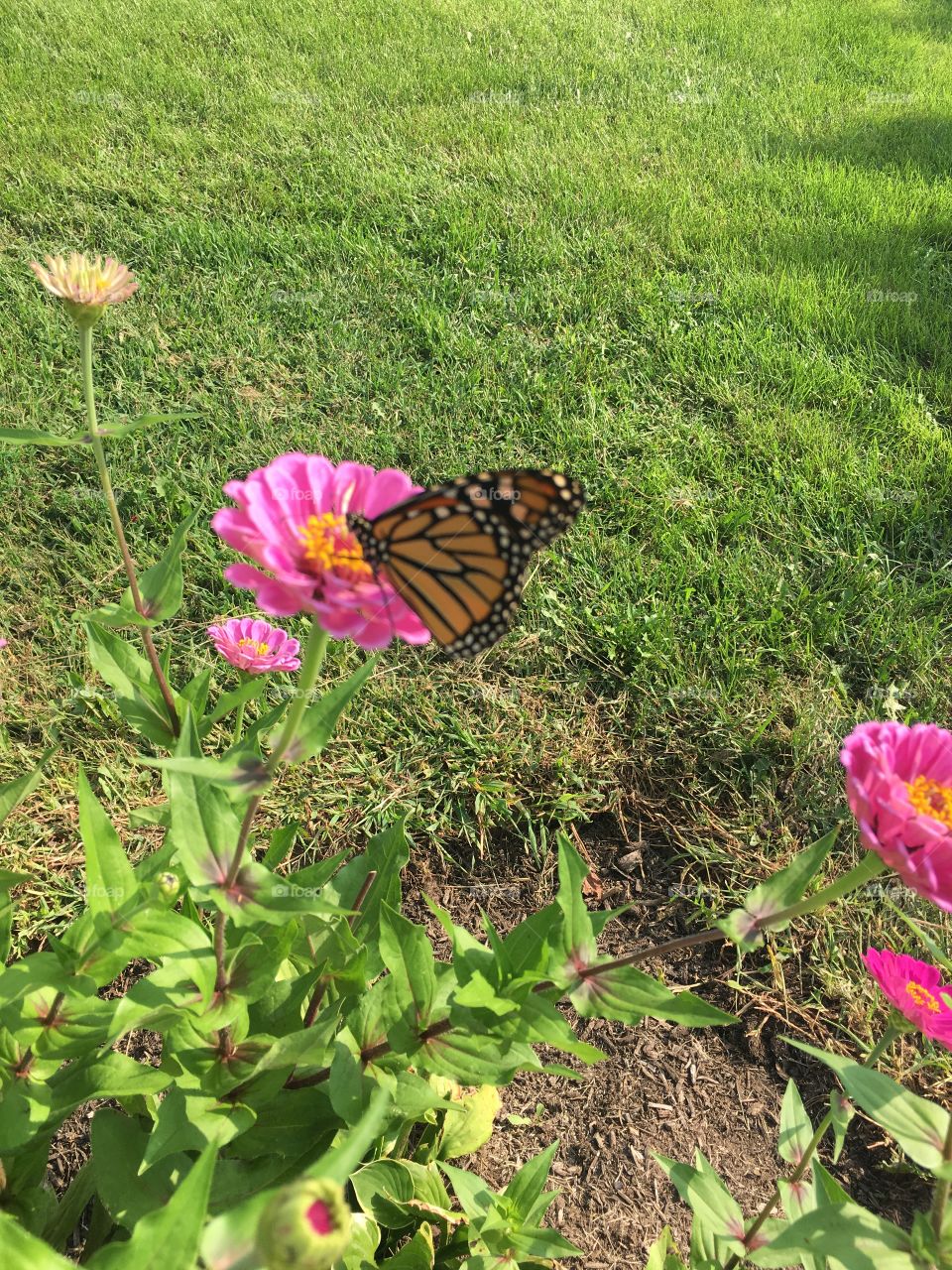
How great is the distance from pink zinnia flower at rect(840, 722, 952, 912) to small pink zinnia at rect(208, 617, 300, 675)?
3.79 ft

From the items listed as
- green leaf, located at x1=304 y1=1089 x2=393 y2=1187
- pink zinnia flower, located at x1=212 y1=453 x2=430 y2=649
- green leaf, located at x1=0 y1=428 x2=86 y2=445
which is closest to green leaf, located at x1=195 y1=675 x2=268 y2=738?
pink zinnia flower, located at x1=212 y1=453 x2=430 y2=649

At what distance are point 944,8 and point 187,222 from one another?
6507 mm

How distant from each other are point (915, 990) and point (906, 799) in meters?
0.67

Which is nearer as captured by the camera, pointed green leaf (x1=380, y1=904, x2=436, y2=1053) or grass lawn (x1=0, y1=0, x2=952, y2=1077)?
pointed green leaf (x1=380, y1=904, x2=436, y2=1053)

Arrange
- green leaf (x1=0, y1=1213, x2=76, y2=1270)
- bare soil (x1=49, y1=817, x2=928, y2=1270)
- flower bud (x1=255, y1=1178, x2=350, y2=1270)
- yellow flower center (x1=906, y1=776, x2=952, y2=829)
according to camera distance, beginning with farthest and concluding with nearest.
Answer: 1. bare soil (x1=49, y1=817, x2=928, y2=1270)
2. yellow flower center (x1=906, y1=776, x2=952, y2=829)
3. green leaf (x1=0, y1=1213, x2=76, y2=1270)
4. flower bud (x1=255, y1=1178, x2=350, y2=1270)

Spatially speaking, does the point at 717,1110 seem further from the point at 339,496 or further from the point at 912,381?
the point at 912,381

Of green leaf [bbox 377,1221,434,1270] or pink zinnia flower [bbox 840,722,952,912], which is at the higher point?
pink zinnia flower [bbox 840,722,952,912]

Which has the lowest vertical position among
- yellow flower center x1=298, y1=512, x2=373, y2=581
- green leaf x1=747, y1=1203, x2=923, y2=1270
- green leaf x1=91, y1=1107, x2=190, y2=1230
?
green leaf x1=91, y1=1107, x2=190, y2=1230

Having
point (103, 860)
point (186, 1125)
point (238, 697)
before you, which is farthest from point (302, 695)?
point (186, 1125)

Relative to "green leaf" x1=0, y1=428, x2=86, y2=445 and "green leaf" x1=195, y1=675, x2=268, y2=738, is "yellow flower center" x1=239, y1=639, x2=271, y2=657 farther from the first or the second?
"green leaf" x1=0, y1=428, x2=86, y2=445

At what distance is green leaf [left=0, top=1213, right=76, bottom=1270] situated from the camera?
0.90m

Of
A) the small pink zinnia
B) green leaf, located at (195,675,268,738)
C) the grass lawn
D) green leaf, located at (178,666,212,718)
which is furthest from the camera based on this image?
the grass lawn

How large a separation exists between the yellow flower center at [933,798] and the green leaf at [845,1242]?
54cm

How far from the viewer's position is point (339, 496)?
1.30 m
